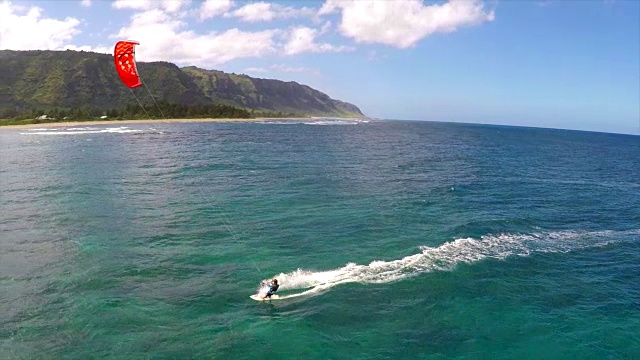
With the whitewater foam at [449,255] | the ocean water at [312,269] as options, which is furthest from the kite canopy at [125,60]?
the whitewater foam at [449,255]

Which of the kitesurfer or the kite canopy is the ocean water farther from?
the kite canopy

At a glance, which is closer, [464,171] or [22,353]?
[22,353]

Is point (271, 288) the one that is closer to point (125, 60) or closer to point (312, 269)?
point (312, 269)

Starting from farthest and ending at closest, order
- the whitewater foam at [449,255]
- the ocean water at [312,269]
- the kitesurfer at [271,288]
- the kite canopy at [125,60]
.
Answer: the kite canopy at [125,60], the whitewater foam at [449,255], the kitesurfer at [271,288], the ocean water at [312,269]

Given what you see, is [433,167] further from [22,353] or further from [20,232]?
[22,353]

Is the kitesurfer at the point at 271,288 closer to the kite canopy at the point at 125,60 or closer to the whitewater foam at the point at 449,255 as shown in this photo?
the whitewater foam at the point at 449,255

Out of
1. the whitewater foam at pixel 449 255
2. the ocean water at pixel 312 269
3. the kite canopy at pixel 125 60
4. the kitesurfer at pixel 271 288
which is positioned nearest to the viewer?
the ocean water at pixel 312 269

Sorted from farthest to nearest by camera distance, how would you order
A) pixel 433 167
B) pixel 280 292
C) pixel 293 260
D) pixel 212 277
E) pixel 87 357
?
pixel 433 167 → pixel 293 260 → pixel 212 277 → pixel 280 292 → pixel 87 357

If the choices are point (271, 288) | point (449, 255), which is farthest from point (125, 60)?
point (449, 255)

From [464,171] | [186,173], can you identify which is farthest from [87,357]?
[464,171]
